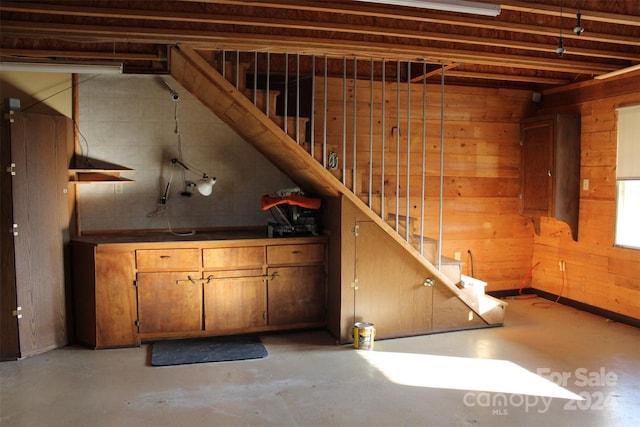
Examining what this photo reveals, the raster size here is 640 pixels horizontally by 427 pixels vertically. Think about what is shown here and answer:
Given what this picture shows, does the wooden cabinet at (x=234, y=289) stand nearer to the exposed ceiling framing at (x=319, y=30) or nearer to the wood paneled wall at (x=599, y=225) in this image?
the exposed ceiling framing at (x=319, y=30)

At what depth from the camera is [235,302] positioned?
14.7 feet

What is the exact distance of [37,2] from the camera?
3.07 metres

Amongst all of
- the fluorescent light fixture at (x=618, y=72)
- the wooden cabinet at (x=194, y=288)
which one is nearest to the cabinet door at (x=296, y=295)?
the wooden cabinet at (x=194, y=288)

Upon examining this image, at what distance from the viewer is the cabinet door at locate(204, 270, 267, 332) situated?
14.5ft

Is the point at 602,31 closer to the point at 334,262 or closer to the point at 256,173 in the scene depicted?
the point at 334,262

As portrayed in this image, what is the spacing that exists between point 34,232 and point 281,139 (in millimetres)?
2170

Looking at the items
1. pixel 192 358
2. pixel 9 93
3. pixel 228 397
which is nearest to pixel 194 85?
pixel 9 93

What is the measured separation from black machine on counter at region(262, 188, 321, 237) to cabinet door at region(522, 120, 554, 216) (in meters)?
2.54

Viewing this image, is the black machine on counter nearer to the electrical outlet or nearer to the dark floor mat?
the dark floor mat

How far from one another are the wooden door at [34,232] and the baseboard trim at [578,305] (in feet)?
15.2

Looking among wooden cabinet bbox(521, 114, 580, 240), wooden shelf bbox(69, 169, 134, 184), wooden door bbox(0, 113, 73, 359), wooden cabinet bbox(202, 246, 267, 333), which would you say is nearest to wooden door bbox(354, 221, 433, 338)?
wooden cabinet bbox(202, 246, 267, 333)

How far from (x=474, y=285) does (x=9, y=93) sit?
180 inches

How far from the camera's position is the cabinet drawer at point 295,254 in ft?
14.9

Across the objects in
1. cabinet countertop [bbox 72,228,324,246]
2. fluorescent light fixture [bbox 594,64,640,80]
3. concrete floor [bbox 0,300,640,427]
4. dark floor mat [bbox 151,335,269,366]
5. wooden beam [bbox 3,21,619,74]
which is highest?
wooden beam [bbox 3,21,619,74]
